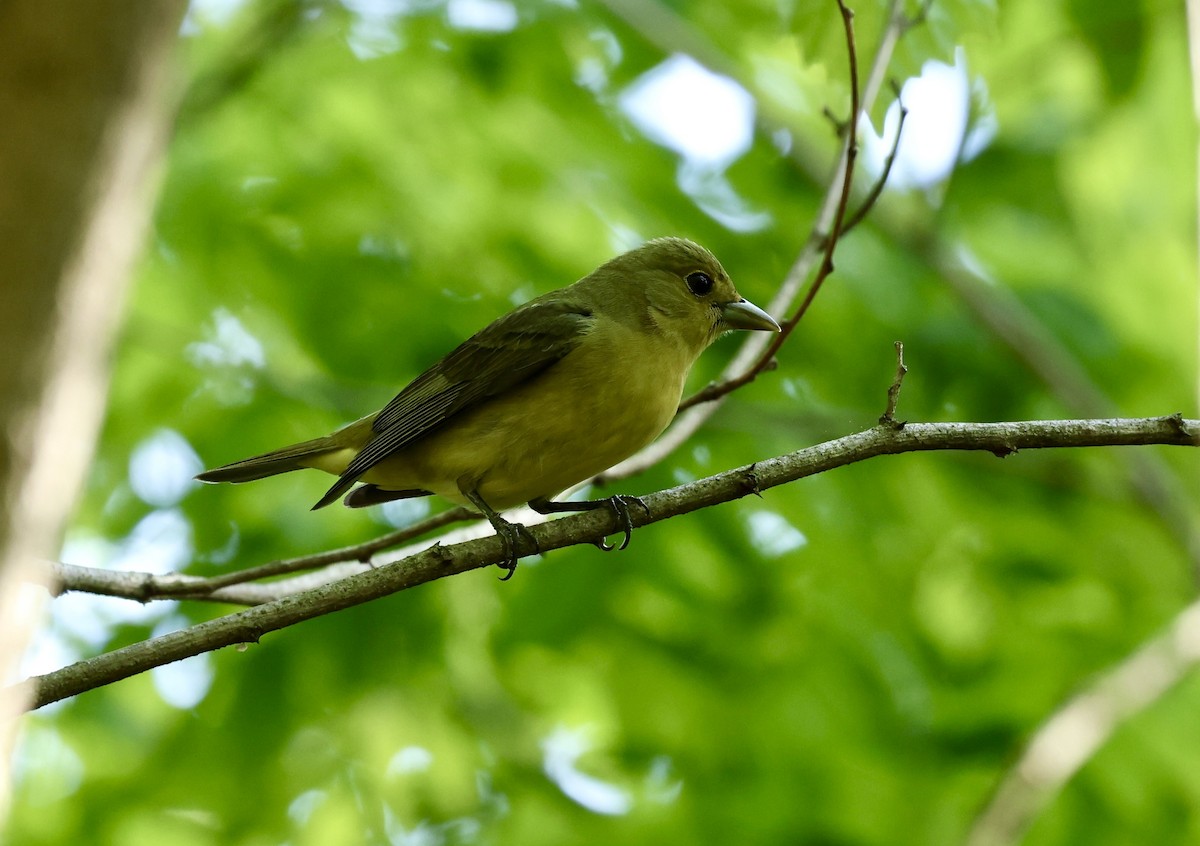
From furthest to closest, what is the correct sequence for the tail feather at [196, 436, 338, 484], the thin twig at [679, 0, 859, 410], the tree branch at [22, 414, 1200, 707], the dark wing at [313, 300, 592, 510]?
Result: the tail feather at [196, 436, 338, 484] → the dark wing at [313, 300, 592, 510] → the thin twig at [679, 0, 859, 410] → the tree branch at [22, 414, 1200, 707]

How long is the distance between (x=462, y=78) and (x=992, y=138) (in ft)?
9.34

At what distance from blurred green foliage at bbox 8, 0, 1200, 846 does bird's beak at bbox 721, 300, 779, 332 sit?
630mm

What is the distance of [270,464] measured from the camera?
5.27m

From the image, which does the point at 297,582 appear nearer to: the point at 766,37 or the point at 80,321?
the point at 80,321

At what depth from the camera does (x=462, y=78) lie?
655 centimetres

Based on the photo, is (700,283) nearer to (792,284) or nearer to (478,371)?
(792,284)

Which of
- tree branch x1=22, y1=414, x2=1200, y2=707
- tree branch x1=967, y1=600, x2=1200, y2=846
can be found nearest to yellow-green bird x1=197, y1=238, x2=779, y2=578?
tree branch x1=22, y1=414, x2=1200, y2=707

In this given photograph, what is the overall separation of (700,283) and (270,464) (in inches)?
81.7

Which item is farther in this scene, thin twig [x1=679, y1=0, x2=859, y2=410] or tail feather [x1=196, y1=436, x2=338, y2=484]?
tail feather [x1=196, y1=436, x2=338, y2=484]

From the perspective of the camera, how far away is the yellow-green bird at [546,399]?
472 centimetres

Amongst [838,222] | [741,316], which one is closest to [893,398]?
[838,222]

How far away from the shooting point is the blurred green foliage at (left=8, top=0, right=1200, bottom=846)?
18.4ft

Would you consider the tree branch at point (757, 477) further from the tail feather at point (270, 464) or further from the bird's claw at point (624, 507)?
the tail feather at point (270, 464)

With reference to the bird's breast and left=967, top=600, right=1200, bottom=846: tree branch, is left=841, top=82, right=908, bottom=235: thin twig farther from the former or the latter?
left=967, top=600, right=1200, bottom=846: tree branch
